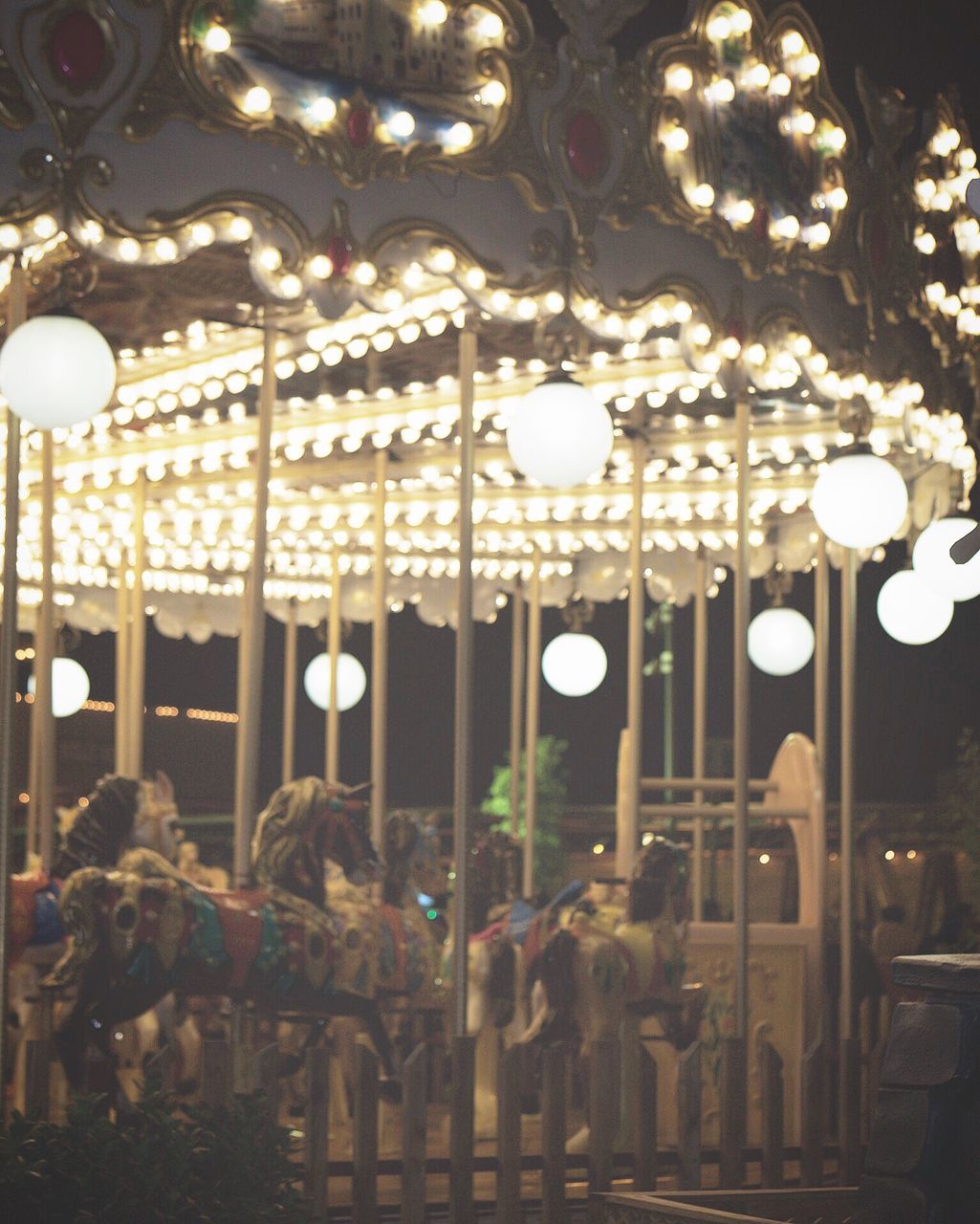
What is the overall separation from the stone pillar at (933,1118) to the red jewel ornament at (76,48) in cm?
348

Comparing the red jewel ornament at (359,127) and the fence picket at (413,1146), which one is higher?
the red jewel ornament at (359,127)

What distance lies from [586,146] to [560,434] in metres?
1.40

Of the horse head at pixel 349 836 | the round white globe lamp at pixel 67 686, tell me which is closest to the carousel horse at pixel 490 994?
the horse head at pixel 349 836

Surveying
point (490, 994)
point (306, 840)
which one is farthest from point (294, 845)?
point (490, 994)

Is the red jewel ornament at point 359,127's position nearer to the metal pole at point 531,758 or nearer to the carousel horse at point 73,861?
the carousel horse at point 73,861

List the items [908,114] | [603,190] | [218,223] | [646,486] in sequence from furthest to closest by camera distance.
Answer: [646,486] → [908,114] → [603,190] → [218,223]

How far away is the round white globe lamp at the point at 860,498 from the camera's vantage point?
598cm

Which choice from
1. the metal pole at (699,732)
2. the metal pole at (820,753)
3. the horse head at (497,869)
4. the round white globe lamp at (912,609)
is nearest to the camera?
the round white globe lamp at (912,609)

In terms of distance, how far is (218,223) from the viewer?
17.8 ft

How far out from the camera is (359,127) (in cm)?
Answer: 557

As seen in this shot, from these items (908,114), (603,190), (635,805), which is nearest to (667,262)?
(603,190)

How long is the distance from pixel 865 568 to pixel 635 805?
25.3ft

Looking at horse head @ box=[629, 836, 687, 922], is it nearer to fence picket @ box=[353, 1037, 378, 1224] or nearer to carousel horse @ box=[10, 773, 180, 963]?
carousel horse @ box=[10, 773, 180, 963]

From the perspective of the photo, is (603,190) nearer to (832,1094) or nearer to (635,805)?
(635,805)
